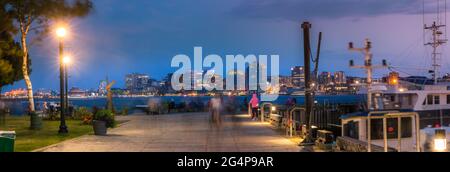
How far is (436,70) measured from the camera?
35844 mm

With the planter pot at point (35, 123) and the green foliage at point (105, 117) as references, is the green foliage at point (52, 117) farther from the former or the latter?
the green foliage at point (105, 117)

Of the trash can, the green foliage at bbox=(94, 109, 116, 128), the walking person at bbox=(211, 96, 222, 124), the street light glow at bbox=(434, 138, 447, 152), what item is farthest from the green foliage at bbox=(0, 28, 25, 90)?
the street light glow at bbox=(434, 138, 447, 152)

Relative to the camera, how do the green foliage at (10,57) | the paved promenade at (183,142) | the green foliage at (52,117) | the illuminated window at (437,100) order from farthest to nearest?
1. the green foliage at (52,117)
2. the illuminated window at (437,100)
3. the green foliage at (10,57)
4. the paved promenade at (183,142)

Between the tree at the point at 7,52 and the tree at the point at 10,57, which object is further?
the tree at the point at 10,57

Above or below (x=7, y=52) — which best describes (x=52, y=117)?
below

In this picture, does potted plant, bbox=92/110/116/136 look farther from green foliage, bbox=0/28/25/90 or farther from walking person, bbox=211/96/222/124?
green foliage, bbox=0/28/25/90

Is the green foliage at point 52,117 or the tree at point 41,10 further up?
the tree at point 41,10

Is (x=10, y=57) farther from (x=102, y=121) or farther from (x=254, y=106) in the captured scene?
(x=102, y=121)

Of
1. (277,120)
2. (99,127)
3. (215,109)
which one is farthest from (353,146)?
(215,109)

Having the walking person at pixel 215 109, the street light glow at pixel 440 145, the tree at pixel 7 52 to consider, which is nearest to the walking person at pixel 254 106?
the walking person at pixel 215 109

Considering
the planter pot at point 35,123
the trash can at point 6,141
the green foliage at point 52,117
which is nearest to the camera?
the trash can at point 6,141

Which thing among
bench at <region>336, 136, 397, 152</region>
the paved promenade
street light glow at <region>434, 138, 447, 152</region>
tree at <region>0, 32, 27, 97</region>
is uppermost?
tree at <region>0, 32, 27, 97</region>
